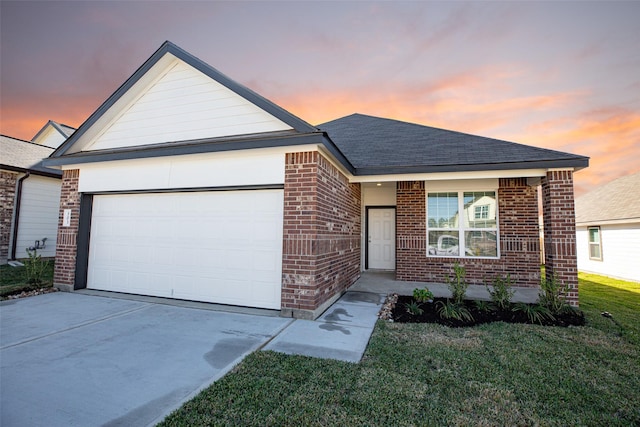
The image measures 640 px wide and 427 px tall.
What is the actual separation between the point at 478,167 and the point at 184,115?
6.75 metres

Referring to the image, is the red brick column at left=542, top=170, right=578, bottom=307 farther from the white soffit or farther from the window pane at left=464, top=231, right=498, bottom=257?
the white soffit

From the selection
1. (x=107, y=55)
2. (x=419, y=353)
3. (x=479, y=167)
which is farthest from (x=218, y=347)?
(x=107, y=55)

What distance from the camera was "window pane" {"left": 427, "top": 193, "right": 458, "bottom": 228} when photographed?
8.47 meters

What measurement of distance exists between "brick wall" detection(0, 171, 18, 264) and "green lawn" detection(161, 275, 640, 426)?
11.8m

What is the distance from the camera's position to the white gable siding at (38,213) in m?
10.2

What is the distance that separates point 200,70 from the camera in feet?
19.6

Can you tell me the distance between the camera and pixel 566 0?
6.93 metres

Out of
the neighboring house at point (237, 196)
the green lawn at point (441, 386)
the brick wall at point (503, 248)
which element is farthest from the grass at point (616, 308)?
the brick wall at point (503, 248)

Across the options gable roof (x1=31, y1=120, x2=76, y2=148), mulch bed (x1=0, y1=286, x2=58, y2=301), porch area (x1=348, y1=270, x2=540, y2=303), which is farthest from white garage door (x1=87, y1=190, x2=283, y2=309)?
gable roof (x1=31, y1=120, x2=76, y2=148)

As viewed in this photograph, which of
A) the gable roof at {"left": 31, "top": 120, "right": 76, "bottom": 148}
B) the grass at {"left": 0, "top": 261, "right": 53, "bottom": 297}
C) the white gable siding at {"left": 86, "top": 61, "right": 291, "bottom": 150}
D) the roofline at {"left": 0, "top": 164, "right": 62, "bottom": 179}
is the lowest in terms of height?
the grass at {"left": 0, "top": 261, "right": 53, "bottom": 297}

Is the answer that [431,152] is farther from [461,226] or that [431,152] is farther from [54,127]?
[54,127]

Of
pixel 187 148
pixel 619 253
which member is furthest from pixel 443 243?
pixel 619 253

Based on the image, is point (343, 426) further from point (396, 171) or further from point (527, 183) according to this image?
point (527, 183)

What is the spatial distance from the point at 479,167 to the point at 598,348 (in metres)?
3.91
